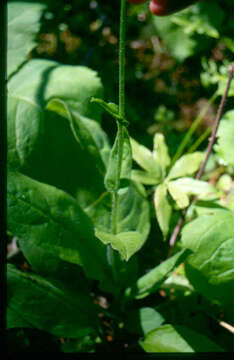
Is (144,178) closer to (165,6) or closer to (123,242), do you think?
(123,242)

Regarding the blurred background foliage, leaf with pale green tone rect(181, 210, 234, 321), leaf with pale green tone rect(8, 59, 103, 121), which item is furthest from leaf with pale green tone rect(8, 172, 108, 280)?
the blurred background foliage

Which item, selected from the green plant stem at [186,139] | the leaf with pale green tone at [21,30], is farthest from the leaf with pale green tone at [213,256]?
the leaf with pale green tone at [21,30]

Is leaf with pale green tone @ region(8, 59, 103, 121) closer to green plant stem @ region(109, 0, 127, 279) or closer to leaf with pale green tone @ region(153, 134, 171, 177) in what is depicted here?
leaf with pale green tone @ region(153, 134, 171, 177)

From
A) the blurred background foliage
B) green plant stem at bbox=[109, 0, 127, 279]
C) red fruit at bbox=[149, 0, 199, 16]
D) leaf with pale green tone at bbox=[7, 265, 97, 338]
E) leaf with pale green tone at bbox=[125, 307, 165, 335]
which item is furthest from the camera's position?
the blurred background foliage

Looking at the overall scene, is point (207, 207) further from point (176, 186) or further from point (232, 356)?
point (232, 356)

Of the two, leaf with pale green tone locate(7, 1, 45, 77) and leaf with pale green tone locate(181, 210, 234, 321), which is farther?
leaf with pale green tone locate(7, 1, 45, 77)

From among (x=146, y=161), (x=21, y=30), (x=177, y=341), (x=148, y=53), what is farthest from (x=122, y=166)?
(x=148, y=53)

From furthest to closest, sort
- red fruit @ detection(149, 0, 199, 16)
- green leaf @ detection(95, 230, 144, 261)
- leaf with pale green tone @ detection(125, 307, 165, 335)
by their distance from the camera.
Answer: leaf with pale green tone @ detection(125, 307, 165, 335), red fruit @ detection(149, 0, 199, 16), green leaf @ detection(95, 230, 144, 261)
